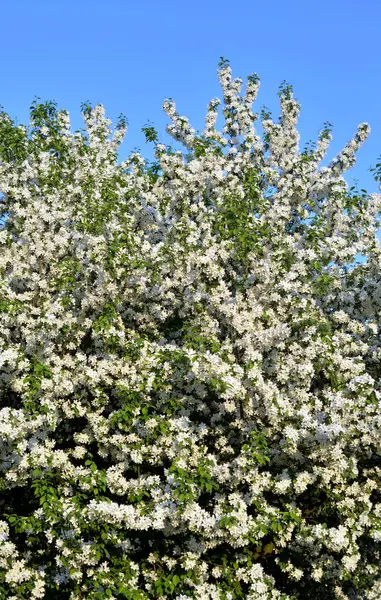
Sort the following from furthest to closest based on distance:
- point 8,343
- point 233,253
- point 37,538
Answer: point 233,253, point 8,343, point 37,538

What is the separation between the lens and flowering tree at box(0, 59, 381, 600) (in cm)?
1019

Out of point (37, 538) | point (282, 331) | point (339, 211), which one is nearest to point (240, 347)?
point (282, 331)

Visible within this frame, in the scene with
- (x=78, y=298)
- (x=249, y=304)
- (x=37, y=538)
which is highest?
(x=249, y=304)

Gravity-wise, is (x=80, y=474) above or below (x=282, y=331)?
below

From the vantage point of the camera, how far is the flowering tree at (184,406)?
10188mm

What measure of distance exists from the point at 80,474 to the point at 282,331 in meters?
4.87

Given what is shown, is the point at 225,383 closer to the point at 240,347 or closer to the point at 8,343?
the point at 240,347

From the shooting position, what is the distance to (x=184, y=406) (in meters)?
12.0

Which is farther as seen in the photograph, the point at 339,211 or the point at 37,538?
the point at 339,211

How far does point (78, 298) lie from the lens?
12711 millimetres

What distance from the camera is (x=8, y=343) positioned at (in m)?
11.9

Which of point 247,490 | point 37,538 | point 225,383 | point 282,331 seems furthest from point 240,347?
point 37,538

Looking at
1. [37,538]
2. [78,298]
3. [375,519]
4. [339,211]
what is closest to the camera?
[37,538]

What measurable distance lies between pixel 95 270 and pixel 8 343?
2.36 meters
